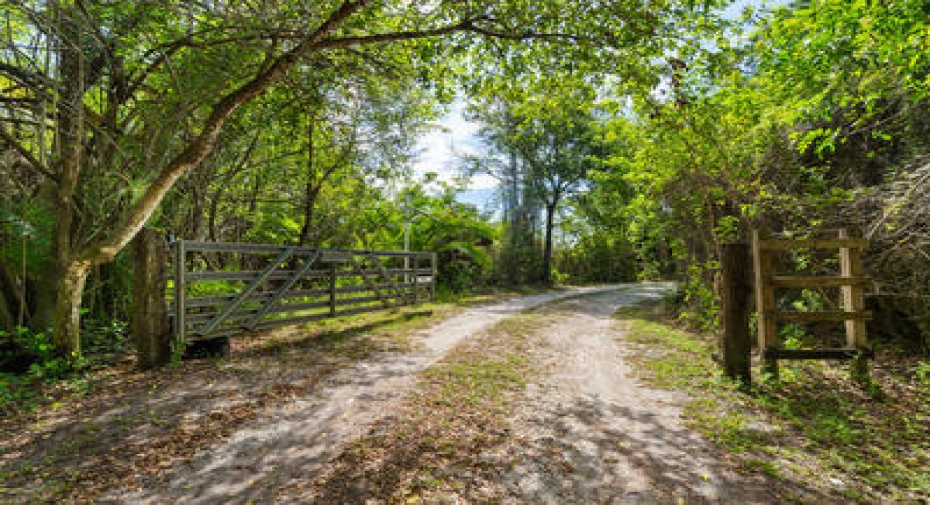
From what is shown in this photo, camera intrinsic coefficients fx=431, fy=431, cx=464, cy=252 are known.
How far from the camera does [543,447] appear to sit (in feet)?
10.6

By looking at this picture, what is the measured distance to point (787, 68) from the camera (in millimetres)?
4336

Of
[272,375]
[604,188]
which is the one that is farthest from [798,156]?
[604,188]

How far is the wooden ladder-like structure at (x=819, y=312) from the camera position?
4.62 m

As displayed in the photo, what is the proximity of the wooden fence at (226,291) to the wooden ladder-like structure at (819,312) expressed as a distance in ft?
21.2

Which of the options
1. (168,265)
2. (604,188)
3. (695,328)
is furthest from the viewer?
(604,188)

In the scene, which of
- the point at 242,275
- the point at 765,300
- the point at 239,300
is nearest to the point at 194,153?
the point at 242,275

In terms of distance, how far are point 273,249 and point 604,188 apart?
16209 millimetres

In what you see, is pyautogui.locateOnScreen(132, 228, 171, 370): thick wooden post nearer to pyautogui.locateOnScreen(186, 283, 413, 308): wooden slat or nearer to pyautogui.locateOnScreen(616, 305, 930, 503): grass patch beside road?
pyautogui.locateOnScreen(186, 283, 413, 308): wooden slat

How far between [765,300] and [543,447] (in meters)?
3.25

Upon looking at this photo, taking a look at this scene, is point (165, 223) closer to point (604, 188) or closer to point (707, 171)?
point (707, 171)

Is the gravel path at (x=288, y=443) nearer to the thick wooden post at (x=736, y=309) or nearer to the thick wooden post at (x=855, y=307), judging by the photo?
the thick wooden post at (x=736, y=309)

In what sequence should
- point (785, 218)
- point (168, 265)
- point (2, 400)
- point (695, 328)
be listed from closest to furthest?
1. point (2, 400)
2. point (168, 265)
3. point (785, 218)
4. point (695, 328)

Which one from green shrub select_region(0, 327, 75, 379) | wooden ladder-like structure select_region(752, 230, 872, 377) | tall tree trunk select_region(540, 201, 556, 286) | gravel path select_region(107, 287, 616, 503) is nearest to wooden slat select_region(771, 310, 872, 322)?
wooden ladder-like structure select_region(752, 230, 872, 377)

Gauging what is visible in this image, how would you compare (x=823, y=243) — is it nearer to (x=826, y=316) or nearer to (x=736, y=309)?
(x=826, y=316)
